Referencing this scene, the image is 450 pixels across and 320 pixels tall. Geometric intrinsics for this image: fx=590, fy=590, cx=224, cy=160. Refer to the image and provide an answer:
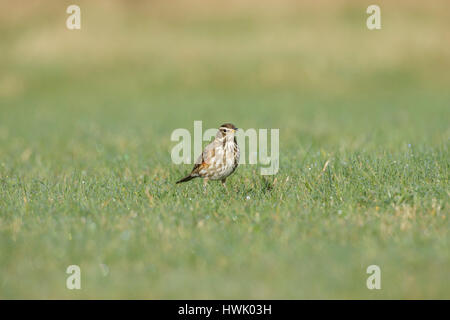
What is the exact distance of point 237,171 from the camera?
10.2m

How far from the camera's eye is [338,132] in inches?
624

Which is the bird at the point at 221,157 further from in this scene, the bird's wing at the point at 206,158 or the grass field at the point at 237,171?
the grass field at the point at 237,171

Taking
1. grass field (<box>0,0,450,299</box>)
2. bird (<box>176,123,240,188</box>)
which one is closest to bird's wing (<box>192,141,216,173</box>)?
bird (<box>176,123,240,188</box>)

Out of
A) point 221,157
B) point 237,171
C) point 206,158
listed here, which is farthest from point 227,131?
point 237,171

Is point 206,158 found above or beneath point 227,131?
beneath

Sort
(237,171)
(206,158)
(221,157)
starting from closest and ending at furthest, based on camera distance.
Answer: (221,157), (206,158), (237,171)

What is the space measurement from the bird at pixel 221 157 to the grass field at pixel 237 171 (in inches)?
11.4

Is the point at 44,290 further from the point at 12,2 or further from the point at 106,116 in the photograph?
the point at 12,2

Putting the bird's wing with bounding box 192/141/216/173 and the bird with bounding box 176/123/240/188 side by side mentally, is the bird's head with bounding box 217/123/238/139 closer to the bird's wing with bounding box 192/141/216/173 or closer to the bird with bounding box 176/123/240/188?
the bird with bounding box 176/123/240/188

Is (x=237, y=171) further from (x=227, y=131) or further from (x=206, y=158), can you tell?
(x=227, y=131)

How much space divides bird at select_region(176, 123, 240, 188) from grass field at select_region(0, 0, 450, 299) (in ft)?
0.95

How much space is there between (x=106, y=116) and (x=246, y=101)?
6.95 metres

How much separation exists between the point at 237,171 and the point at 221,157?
1368 mm
